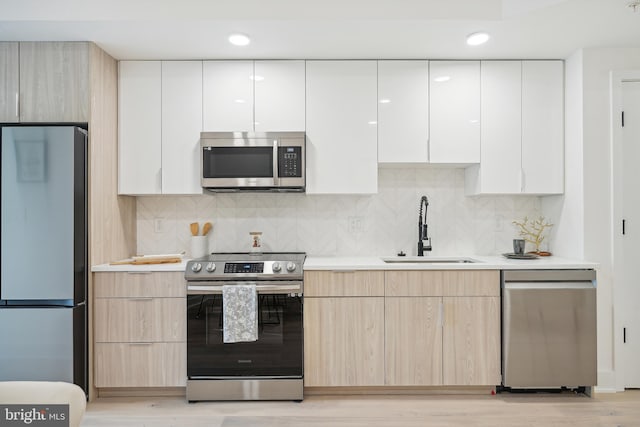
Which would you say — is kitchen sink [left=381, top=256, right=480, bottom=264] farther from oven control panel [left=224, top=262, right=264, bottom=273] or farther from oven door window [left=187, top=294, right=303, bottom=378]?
oven control panel [left=224, top=262, right=264, bottom=273]

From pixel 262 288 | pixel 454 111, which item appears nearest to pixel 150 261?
pixel 262 288

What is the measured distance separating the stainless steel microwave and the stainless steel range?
23.8 inches

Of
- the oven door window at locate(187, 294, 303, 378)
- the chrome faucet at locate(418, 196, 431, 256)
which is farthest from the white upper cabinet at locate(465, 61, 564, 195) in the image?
the oven door window at locate(187, 294, 303, 378)

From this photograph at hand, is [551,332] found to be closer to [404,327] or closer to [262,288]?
[404,327]

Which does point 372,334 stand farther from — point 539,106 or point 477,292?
point 539,106

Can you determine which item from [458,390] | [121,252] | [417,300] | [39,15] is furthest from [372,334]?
[39,15]

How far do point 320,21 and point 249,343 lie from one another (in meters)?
2.04

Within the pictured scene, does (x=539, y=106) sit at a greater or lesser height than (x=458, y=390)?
greater

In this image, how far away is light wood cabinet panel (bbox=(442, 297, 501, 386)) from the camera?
105 inches

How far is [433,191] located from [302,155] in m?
1.15

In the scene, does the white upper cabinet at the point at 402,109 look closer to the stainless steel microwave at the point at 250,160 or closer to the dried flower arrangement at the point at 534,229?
the stainless steel microwave at the point at 250,160

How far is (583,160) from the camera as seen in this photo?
2.77 meters

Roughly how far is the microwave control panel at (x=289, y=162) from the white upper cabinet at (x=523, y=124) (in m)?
1.33

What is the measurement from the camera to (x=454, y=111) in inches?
117
